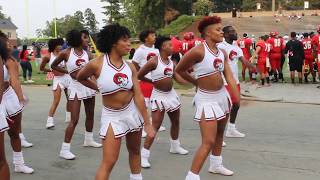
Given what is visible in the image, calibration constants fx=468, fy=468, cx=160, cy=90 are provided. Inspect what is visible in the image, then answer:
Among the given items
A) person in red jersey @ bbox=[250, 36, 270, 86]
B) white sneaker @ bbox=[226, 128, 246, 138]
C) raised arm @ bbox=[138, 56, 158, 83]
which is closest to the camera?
raised arm @ bbox=[138, 56, 158, 83]

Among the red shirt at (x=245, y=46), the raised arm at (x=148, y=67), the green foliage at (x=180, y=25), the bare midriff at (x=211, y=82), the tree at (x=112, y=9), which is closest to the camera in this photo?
the bare midriff at (x=211, y=82)

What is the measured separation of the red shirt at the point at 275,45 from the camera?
17.0 meters

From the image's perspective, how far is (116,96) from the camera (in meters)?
4.68

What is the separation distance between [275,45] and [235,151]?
10.3 m

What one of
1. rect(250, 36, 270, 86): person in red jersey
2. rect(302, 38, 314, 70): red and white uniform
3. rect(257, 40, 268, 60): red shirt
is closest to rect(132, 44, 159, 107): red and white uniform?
rect(250, 36, 270, 86): person in red jersey

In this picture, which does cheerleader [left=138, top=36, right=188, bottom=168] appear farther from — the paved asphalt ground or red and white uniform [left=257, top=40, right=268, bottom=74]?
red and white uniform [left=257, top=40, right=268, bottom=74]

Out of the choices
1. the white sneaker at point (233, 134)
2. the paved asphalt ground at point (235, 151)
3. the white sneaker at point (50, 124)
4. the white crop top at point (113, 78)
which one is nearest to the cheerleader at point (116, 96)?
the white crop top at point (113, 78)

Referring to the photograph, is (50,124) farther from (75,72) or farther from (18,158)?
(18,158)

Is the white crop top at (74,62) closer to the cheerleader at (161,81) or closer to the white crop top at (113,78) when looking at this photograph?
the cheerleader at (161,81)

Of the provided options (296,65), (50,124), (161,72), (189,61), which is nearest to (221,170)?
(189,61)

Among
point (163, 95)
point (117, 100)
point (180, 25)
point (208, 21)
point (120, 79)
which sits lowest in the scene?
point (163, 95)

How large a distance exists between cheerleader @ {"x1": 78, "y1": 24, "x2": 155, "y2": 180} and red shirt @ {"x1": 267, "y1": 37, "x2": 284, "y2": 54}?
1294cm

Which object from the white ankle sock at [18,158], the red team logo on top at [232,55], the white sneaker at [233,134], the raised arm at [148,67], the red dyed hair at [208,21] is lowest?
the white sneaker at [233,134]

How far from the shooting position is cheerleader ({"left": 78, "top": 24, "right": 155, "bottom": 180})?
4.60m
